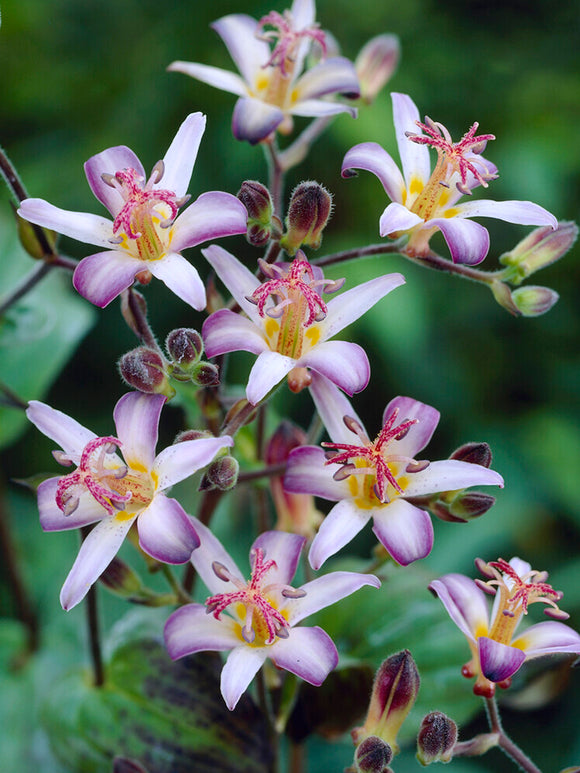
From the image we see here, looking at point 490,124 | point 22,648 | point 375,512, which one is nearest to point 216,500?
point 375,512

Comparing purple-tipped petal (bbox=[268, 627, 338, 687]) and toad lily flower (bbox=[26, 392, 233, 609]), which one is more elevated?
toad lily flower (bbox=[26, 392, 233, 609])

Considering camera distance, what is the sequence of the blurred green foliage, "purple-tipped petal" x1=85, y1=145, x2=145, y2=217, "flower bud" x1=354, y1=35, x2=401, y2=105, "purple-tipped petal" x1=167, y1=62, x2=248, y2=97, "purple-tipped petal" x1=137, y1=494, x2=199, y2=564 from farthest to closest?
the blurred green foliage < "flower bud" x1=354, y1=35, x2=401, y2=105 < "purple-tipped petal" x1=167, y1=62, x2=248, y2=97 < "purple-tipped petal" x1=85, y1=145, x2=145, y2=217 < "purple-tipped petal" x1=137, y1=494, x2=199, y2=564

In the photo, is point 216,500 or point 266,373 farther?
point 216,500

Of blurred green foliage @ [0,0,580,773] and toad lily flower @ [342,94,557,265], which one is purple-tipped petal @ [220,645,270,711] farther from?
blurred green foliage @ [0,0,580,773]

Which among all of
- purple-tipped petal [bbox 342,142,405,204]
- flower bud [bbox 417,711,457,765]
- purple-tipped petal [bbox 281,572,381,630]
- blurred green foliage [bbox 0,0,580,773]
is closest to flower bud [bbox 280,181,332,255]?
purple-tipped petal [bbox 342,142,405,204]

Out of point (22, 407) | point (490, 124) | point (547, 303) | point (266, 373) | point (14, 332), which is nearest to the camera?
point (266, 373)

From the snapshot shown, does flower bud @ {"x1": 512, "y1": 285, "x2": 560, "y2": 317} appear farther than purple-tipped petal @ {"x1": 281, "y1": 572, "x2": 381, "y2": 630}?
Yes

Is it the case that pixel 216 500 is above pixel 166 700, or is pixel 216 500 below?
above

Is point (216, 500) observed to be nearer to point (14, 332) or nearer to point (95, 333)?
point (14, 332)
